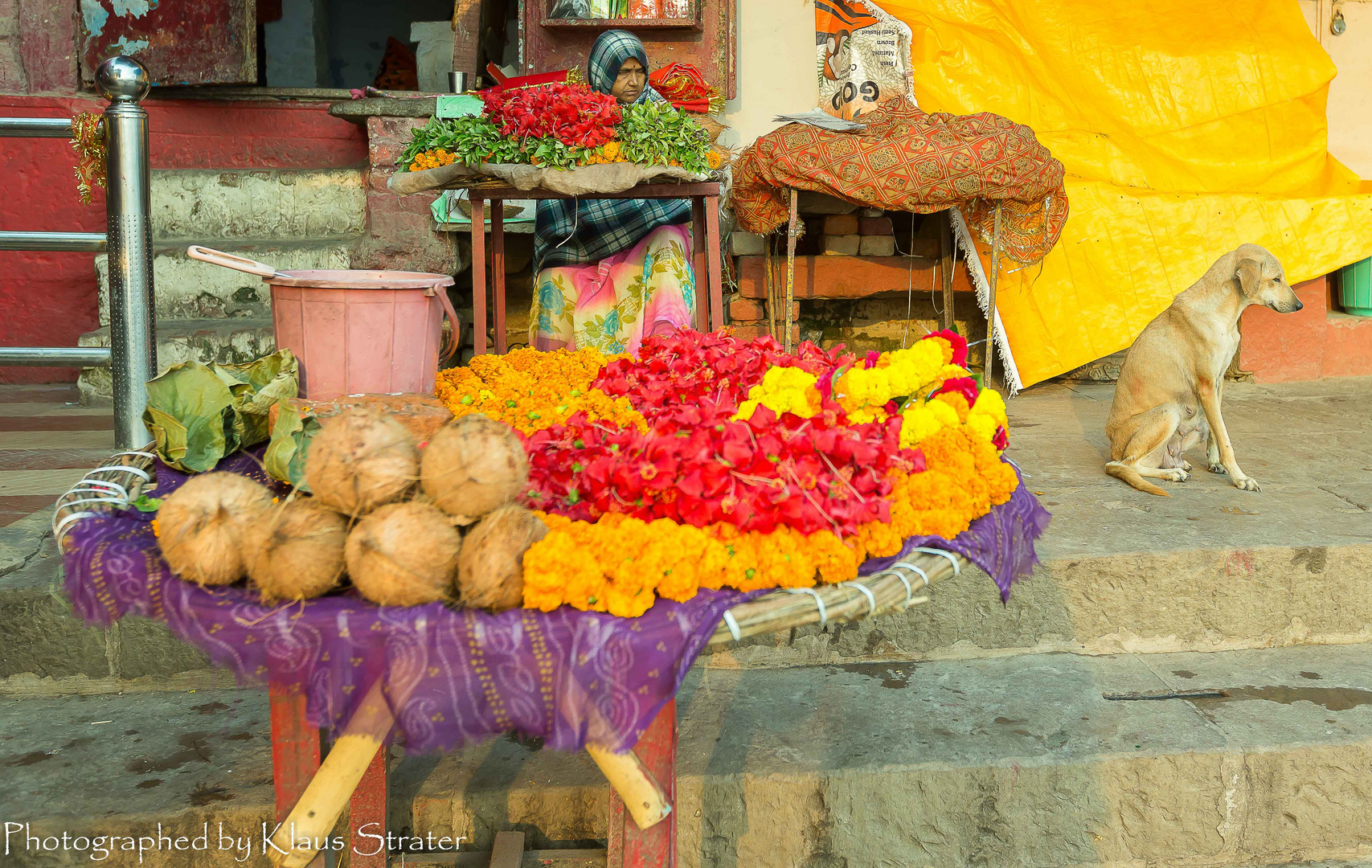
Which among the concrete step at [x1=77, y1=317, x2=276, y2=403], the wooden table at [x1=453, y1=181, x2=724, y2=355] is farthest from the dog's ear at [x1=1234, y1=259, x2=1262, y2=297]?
the concrete step at [x1=77, y1=317, x2=276, y2=403]

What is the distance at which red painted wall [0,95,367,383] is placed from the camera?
5.36m

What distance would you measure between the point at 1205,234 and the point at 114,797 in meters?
5.45

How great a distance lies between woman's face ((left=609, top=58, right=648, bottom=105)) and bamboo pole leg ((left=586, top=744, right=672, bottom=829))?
140 inches

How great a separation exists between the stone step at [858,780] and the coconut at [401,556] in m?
1.23

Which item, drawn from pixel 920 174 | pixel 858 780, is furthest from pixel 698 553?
pixel 920 174

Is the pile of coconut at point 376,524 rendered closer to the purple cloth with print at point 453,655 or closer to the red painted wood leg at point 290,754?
the purple cloth with print at point 453,655

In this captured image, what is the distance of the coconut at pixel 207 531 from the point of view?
4.69 feet

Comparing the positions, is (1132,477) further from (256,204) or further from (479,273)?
(256,204)

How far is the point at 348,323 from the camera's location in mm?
2070

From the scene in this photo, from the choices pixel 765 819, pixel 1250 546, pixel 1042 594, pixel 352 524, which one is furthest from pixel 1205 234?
pixel 352 524

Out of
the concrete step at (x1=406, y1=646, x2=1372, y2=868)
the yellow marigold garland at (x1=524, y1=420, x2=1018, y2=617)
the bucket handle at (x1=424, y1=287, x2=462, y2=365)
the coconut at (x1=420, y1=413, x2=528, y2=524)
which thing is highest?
the bucket handle at (x1=424, y1=287, x2=462, y2=365)

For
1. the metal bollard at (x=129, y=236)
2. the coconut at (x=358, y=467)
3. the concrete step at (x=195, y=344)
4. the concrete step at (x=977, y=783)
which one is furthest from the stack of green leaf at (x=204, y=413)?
the concrete step at (x=195, y=344)

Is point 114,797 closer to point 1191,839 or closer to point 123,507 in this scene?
point 123,507

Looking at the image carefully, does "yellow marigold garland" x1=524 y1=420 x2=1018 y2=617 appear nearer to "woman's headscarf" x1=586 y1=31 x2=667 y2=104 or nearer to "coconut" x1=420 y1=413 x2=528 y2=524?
"coconut" x1=420 y1=413 x2=528 y2=524
